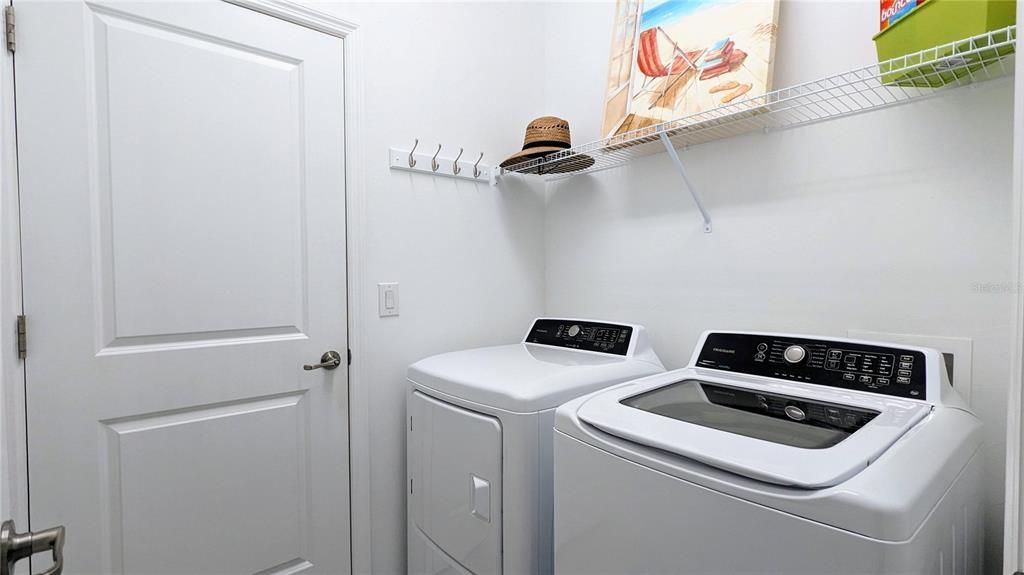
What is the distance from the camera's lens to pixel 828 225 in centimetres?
142

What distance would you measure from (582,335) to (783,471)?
111cm

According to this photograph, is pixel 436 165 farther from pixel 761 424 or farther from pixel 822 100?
pixel 761 424

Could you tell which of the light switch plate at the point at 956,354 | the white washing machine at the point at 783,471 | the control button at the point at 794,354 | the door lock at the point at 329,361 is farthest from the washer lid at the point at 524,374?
the light switch plate at the point at 956,354

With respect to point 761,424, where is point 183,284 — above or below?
above

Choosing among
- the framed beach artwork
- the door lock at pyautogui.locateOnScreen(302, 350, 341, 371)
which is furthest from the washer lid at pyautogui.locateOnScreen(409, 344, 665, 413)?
the framed beach artwork

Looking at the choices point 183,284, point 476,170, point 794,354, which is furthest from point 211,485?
point 794,354

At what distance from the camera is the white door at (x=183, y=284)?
1.28 m

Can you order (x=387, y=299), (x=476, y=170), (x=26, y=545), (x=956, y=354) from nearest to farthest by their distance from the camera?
(x=26, y=545) → (x=956, y=354) → (x=387, y=299) → (x=476, y=170)

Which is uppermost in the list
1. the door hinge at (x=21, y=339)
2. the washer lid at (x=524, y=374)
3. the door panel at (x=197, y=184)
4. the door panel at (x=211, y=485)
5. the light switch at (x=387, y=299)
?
the door panel at (x=197, y=184)

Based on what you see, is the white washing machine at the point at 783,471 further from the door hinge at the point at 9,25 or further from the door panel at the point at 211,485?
the door hinge at the point at 9,25

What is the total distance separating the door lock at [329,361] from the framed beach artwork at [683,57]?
127 cm

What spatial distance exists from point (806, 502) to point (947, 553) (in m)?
0.32

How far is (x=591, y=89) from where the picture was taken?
2.09 m

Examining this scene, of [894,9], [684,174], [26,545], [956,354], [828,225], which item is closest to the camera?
[26,545]
